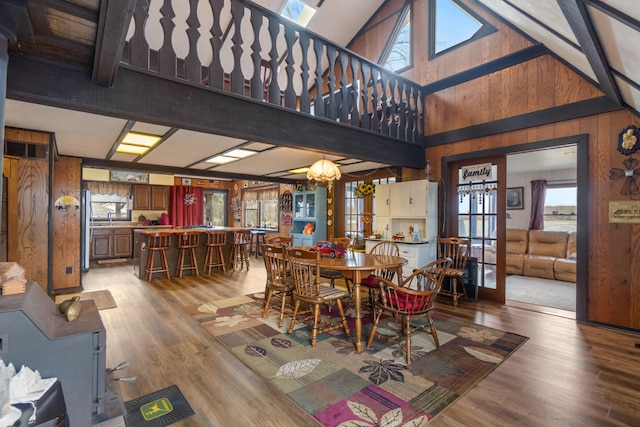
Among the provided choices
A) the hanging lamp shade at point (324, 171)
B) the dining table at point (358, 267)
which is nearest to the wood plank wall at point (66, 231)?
the hanging lamp shade at point (324, 171)

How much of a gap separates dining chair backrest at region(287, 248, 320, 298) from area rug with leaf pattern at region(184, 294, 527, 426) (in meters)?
0.50

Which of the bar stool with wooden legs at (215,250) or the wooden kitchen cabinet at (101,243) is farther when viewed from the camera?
the wooden kitchen cabinet at (101,243)

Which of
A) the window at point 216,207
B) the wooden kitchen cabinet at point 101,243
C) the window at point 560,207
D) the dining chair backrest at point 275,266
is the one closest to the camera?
the dining chair backrest at point 275,266

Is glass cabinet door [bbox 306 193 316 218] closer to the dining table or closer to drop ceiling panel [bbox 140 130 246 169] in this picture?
drop ceiling panel [bbox 140 130 246 169]

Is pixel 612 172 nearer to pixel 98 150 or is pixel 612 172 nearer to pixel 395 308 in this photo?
pixel 395 308

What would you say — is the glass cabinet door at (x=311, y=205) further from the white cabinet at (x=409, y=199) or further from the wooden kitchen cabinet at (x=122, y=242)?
the wooden kitchen cabinet at (x=122, y=242)

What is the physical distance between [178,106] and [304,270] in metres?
1.88

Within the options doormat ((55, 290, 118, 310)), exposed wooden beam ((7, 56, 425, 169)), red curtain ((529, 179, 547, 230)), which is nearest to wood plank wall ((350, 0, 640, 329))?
exposed wooden beam ((7, 56, 425, 169))

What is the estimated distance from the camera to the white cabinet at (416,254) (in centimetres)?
458

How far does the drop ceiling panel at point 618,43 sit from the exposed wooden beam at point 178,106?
2.31 meters

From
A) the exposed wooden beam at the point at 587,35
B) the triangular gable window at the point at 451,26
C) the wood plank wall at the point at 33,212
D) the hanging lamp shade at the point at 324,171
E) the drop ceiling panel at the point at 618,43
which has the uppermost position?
the triangular gable window at the point at 451,26

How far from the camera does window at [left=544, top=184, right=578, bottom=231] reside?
23.0 feet

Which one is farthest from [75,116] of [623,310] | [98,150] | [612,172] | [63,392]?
[623,310]

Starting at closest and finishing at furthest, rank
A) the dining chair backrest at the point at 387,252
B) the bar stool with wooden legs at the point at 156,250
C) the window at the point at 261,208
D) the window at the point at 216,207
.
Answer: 1. the dining chair backrest at the point at 387,252
2. the bar stool with wooden legs at the point at 156,250
3. the window at the point at 261,208
4. the window at the point at 216,207
